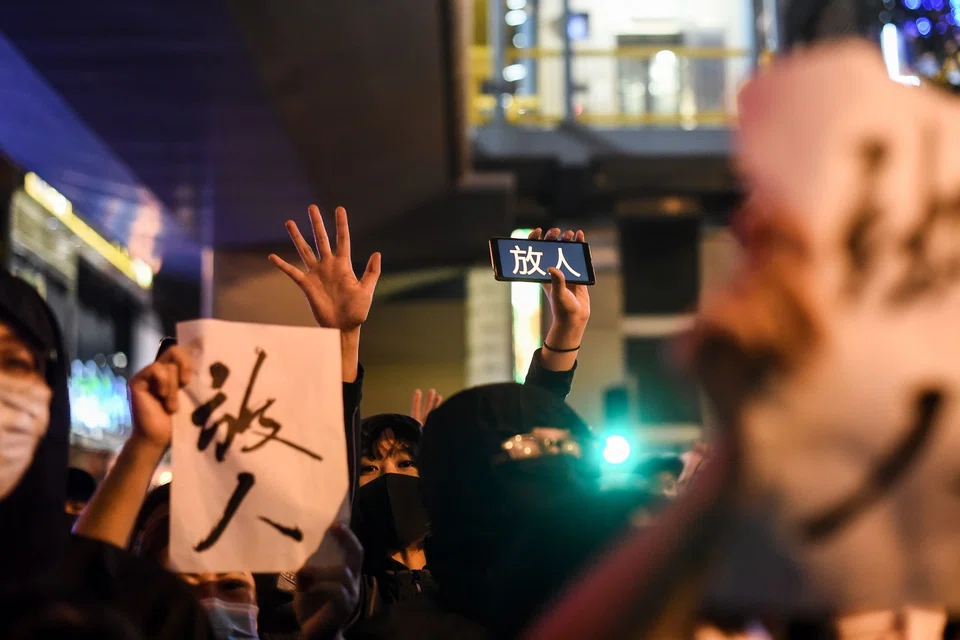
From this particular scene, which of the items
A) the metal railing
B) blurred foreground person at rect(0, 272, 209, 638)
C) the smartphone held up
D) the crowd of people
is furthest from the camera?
the metal railing

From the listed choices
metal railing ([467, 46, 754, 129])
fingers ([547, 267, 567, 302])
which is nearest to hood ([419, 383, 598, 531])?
fingers ([547, 267, 567, 302])

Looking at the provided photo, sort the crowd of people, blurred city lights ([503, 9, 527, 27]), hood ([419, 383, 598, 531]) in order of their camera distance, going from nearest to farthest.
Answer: the crowd of people, hood ([419, 383, 598, 531]), blurred city lights ([503, 9, 527, 27])

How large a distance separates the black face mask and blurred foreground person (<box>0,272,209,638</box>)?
112cm

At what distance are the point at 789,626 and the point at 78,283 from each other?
16941 millimetres

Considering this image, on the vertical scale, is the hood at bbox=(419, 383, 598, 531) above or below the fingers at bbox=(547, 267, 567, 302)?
below

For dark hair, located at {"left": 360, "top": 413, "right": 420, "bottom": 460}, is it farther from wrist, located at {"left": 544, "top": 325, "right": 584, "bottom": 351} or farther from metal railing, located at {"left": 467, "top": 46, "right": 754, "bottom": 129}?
metal railing, located at {"left": 467, "top": 46, "right": 754, "bottom": 129}

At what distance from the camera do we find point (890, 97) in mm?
1258

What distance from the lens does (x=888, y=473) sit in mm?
1179

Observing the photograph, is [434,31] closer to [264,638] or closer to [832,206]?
[264,638]

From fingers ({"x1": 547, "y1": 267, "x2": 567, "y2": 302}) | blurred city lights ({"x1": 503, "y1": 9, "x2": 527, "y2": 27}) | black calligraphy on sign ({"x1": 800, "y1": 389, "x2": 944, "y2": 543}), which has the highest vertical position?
blurred city lights ({"x1": 503, "y1": 9, "x2": 527, "y2": 27})

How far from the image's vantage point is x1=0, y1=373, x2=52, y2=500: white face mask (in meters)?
1.61

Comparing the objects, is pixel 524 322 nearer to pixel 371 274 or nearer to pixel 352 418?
pixel 371 274

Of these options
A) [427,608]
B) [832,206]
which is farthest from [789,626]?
[427,608]

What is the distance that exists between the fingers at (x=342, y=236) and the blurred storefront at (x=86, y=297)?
8.53 m
